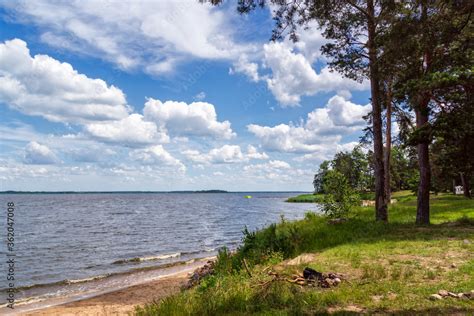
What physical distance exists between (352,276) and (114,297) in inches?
422

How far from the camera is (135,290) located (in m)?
17.1

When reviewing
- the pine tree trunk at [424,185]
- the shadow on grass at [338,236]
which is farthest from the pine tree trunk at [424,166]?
the shadow on grass at [338,236]

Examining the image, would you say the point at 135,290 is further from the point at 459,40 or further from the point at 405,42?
the point at 459,40

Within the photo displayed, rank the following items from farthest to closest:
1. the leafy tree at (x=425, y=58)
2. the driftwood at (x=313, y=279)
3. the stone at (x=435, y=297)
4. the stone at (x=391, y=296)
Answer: the leafy tree at (x=425, y=58) → the driftwood at (x=313, y=279) → the stone at (x=391, y=296) → the stone at (x=435, y=297)

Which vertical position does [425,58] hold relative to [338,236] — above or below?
above

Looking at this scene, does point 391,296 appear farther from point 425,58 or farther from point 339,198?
point 425,58

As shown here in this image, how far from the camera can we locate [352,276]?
9.89 m

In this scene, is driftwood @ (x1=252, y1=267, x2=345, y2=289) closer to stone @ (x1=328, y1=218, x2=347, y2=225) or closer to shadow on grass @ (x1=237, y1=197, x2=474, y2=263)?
shadow on grass @ (x1=237, y1=197, x2=474, y2=263)

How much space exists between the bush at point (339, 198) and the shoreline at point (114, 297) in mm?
8619

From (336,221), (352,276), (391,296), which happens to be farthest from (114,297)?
(391,296)

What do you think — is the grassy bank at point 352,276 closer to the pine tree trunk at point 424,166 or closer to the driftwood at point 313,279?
the driftwood at point 313,279

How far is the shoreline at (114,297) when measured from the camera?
13920 millimetres

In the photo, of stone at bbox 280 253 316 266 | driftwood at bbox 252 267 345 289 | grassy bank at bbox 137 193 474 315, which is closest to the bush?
grassy bank at bbox 137 193 474 315

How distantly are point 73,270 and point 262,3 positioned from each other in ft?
62.2
